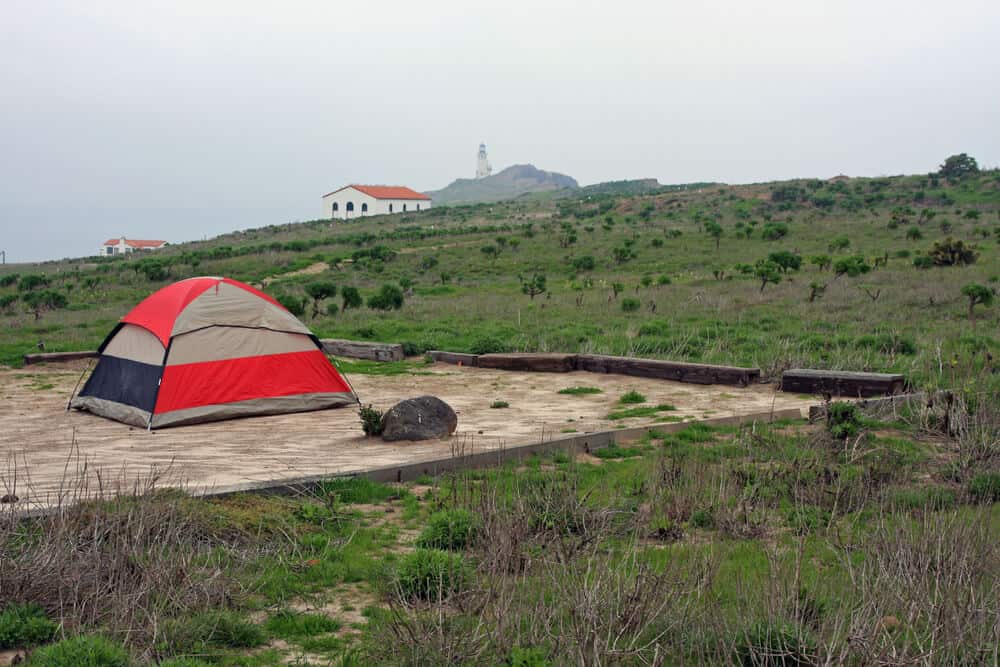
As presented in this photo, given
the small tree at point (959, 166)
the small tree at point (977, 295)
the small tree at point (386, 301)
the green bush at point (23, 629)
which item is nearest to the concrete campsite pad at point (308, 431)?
the green bush at point (23, 629)

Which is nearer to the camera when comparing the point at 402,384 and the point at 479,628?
the point at 479,628

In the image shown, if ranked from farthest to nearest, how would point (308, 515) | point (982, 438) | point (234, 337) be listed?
point (234, 337) → point (982, 438) → point (308, 515)

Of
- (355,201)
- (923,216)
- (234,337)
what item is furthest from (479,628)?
(355,201)

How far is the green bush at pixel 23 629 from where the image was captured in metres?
4.42

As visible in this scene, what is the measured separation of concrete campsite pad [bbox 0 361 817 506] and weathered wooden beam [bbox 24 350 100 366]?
177cm

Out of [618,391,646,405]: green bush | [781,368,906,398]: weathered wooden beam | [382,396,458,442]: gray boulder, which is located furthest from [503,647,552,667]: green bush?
[618,391,646,405]: green bush

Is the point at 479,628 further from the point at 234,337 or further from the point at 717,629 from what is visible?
the point at 234,337

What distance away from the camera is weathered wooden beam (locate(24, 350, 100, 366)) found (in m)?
16.9

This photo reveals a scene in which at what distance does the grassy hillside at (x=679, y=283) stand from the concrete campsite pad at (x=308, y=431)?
1.84m

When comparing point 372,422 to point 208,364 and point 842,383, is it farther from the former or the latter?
point 842,383

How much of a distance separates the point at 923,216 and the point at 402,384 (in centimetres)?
3459

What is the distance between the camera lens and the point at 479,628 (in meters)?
4.07

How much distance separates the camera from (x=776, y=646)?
404cm

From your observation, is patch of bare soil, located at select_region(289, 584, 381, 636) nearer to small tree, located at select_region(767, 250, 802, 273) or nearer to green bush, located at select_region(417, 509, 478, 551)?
green bush, located at select_region(417, 509, 478, 551)
